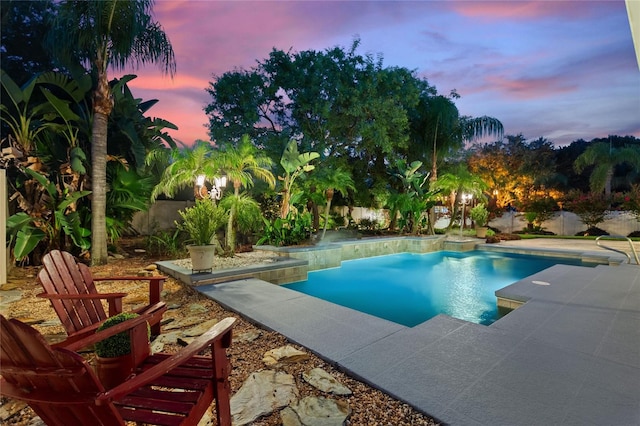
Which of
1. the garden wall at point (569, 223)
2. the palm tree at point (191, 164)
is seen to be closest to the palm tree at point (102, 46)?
the palm tree at point (191, 164)

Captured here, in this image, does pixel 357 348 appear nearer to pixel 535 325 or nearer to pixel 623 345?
pixel 535 325

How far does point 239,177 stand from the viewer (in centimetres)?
813

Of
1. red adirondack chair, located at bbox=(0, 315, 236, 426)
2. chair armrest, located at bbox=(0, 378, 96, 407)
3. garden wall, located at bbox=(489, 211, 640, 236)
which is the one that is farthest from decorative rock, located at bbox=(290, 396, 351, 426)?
garden wall, located at bbox=(489, 211, 640, 236)

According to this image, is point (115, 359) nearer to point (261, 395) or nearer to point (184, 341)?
point (261, 395)

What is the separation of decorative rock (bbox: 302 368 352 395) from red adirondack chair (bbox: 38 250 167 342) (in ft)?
4.30

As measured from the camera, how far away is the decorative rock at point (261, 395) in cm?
213

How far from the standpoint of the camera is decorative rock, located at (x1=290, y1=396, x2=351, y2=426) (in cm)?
A: 204

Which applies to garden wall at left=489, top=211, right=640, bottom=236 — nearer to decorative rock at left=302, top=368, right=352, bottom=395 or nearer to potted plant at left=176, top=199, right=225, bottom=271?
potted plant at left=176, top=199, right=225, bottom=271

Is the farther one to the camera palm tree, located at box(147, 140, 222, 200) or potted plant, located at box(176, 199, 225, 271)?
palm tree, located at box(147, 140, 222, 200)

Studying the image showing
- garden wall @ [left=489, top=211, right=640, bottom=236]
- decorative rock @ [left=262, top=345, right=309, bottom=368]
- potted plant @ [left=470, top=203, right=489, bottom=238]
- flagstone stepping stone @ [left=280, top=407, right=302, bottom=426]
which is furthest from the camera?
garden wall @ [left=489, top=211, right=640, bottom=236]

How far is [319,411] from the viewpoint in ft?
7.04

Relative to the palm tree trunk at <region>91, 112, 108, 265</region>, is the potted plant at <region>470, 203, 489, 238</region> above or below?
below

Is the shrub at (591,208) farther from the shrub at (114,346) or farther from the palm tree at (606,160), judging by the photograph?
the shrub at (114,346)

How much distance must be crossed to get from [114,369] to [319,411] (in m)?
1.45
